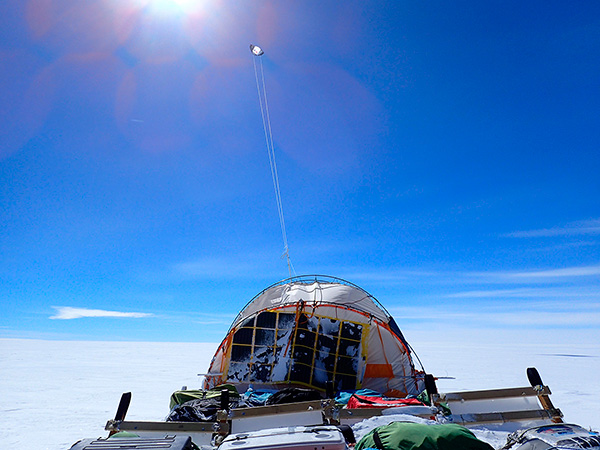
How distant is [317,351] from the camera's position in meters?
10.5

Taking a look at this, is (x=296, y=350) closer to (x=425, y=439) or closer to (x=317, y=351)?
(x=317, y=351)

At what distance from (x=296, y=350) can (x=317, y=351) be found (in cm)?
63

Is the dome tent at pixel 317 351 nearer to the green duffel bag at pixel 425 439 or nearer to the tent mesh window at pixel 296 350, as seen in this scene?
the tent mesh window at pixel 296 350

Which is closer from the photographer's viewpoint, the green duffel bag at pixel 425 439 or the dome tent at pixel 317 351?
the green duffel bag at pixel 425 439

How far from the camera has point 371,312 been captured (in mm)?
11734

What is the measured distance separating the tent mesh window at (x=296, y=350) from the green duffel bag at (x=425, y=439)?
23.7 ft

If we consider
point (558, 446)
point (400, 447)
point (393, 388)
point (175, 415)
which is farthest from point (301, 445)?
point (393, 388)

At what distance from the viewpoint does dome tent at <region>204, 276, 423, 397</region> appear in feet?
34.0

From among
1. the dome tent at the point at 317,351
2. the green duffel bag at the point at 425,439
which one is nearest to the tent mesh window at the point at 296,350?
the dome tent at the point at 317,351

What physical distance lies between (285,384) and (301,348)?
109 cm

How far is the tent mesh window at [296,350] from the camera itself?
1034cm

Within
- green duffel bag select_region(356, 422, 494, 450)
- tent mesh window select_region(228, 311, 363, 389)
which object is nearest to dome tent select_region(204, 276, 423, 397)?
tent mesh window select_region(228, 311, 363, 389)

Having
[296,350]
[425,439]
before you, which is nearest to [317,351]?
[296,350]

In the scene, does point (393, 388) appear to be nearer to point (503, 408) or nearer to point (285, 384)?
point (285, 384)
